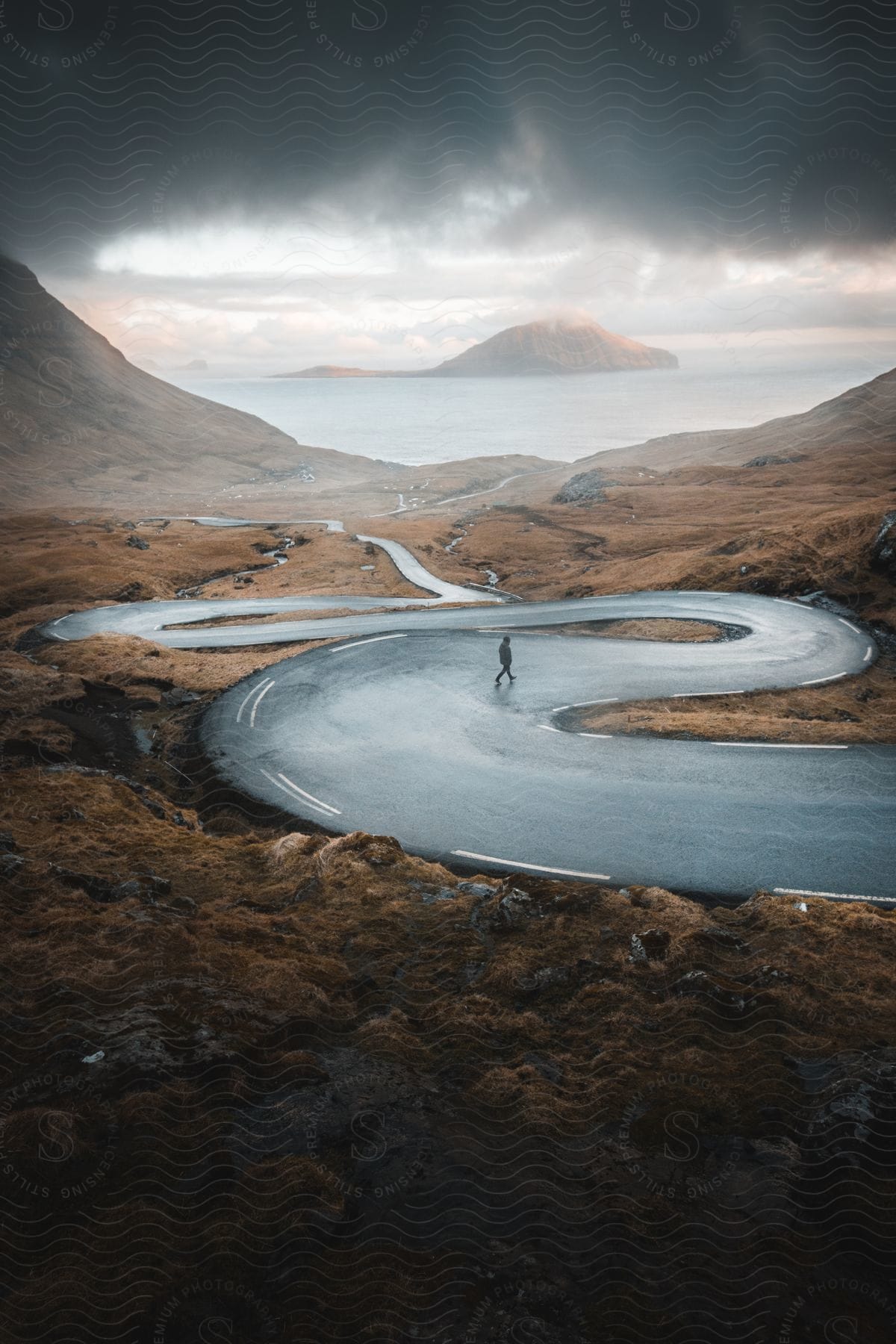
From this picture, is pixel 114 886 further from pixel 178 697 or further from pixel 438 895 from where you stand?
pixel 178 697

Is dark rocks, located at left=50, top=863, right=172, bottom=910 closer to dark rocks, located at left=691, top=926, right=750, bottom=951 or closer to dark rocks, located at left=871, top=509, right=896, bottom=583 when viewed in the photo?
dark rocks, located at left=691, top=926, right=750, bottom=951

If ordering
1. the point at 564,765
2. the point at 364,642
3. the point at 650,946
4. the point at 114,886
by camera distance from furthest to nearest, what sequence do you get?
the point at 364,642, the point at 564,765, the point at 114,886, the point at 650,946

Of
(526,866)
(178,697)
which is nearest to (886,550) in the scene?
(526,866)

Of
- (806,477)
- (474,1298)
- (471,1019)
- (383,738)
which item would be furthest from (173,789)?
(806,477)

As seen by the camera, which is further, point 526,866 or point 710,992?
point 526,866

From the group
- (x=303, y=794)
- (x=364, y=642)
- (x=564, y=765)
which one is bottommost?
(x=303, y=794)
